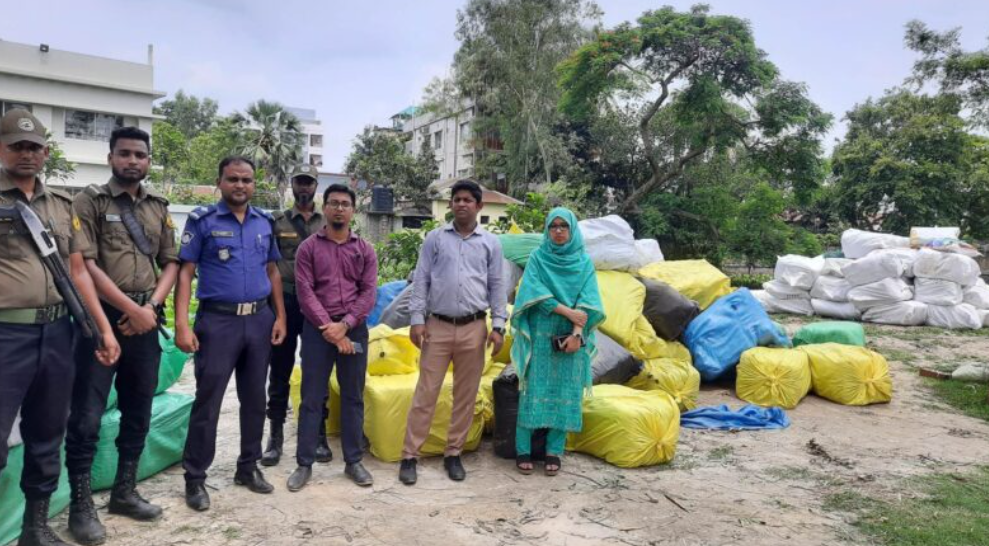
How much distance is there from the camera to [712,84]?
1598cm

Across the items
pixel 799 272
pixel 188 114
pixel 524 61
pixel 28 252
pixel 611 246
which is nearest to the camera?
pixel 28 252

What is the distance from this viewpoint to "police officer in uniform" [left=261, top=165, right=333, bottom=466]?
3555 mm

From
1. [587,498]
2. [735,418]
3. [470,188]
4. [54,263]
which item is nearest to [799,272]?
[735,418]

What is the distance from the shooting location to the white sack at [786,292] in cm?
1048

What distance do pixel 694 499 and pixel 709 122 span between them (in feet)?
50.2

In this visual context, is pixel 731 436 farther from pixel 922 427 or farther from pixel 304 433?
pixel 304 433

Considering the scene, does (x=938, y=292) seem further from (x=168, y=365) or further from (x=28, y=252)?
(x=28, y=252)

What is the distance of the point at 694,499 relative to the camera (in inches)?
129

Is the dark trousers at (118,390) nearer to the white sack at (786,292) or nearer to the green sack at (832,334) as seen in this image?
the green sack at (832,334)

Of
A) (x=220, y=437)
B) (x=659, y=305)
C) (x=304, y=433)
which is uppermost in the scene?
(x=659, y=305)

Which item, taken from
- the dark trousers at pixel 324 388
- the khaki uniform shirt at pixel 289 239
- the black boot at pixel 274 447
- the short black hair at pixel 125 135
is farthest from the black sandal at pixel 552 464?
the short black hair at pixel 125 135

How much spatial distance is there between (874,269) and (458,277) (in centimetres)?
877

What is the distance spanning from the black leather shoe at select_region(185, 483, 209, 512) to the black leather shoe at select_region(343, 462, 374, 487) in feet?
2.19

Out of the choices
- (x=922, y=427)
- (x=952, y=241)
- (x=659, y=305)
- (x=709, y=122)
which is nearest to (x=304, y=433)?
(x=659, y=305)
